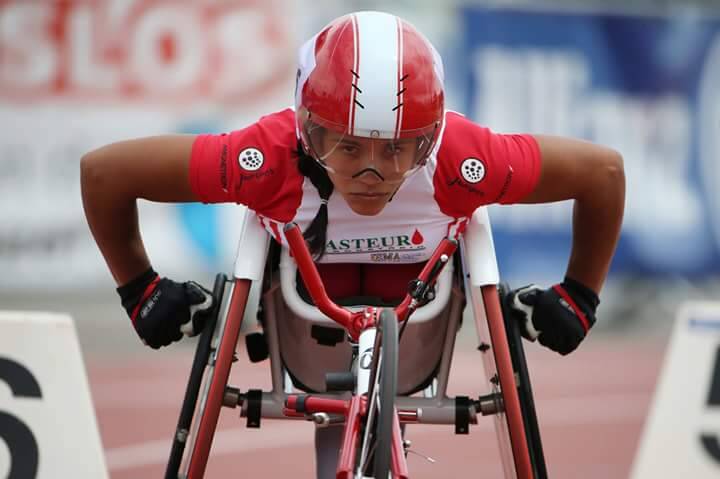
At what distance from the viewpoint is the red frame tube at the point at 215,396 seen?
4102mm

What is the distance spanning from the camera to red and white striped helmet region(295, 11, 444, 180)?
384cm

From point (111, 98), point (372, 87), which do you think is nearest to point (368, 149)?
point (372, 87)

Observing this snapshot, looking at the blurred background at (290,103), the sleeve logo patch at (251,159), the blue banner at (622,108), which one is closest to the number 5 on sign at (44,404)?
the sleeve logo patch at (251,159)

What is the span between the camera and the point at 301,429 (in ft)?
27.3

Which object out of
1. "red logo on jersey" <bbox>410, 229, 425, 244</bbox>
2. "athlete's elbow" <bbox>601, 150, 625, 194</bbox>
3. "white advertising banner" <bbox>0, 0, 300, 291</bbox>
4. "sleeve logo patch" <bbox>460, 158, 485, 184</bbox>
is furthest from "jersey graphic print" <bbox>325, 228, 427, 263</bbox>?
"white advertising banner" <bbox>0, 0, 300, 291</bbox>

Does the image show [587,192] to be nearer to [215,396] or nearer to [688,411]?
[688,411]

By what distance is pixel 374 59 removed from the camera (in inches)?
153

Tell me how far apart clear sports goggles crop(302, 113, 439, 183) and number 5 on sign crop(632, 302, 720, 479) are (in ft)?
3.70

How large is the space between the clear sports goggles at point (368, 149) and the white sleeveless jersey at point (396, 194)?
25 centimetres

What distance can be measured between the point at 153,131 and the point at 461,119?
7.36m

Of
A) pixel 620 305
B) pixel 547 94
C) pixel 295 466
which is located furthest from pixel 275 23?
pixel 295 466

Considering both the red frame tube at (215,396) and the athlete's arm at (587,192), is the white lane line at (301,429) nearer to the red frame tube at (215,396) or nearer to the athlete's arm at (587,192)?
the red frame tube at (215,396)

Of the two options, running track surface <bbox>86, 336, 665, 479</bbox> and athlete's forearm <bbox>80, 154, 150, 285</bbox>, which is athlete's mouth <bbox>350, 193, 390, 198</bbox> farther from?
running track surface <bbox>86, 336, 665, 479</bbox>

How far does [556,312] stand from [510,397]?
0.57 meters
